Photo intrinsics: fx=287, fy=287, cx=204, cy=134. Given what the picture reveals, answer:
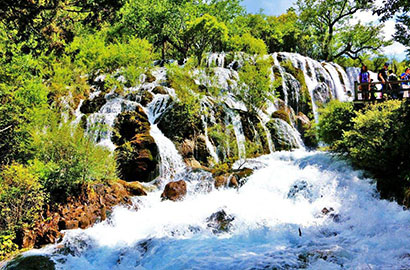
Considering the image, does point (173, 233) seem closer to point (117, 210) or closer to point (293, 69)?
point (117, 210)

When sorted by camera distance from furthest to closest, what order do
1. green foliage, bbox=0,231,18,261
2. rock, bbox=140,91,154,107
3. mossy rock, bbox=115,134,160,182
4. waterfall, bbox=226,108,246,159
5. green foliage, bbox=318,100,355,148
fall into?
rock, bbox=140,91,154,107 < waterfall, bbox=226,108,246,159 < mossy rock, bbox=115,134,160,182 < green foliage, bbox=318,100,355,148 < green foliage, bbox=0,231,18,261

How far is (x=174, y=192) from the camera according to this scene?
39.5 feet

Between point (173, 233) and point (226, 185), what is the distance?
14.1 ft

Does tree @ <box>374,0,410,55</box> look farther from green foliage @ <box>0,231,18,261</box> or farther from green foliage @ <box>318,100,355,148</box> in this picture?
green foliage @ <box>0,231,18,261</box>

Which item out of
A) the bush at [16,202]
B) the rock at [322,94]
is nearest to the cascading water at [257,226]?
the bush at [16,202]

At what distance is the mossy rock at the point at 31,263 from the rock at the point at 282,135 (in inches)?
581

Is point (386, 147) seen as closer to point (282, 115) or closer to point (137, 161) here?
point (137, 161)

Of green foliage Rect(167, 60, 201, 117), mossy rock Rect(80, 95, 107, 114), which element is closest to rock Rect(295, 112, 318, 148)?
green foliage Rect(167, 60, 201, 117)

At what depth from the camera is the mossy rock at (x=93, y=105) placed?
1775 centimetres

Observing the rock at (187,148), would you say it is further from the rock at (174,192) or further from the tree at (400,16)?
the tree at (400,16)

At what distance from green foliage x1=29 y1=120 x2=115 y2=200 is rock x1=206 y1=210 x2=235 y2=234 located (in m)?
4.44

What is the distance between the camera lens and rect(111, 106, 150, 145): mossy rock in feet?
51.2

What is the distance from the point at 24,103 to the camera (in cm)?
1094

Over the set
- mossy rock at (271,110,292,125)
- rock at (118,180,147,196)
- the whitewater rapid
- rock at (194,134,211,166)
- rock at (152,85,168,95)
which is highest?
rock at (152,85,168,95)
